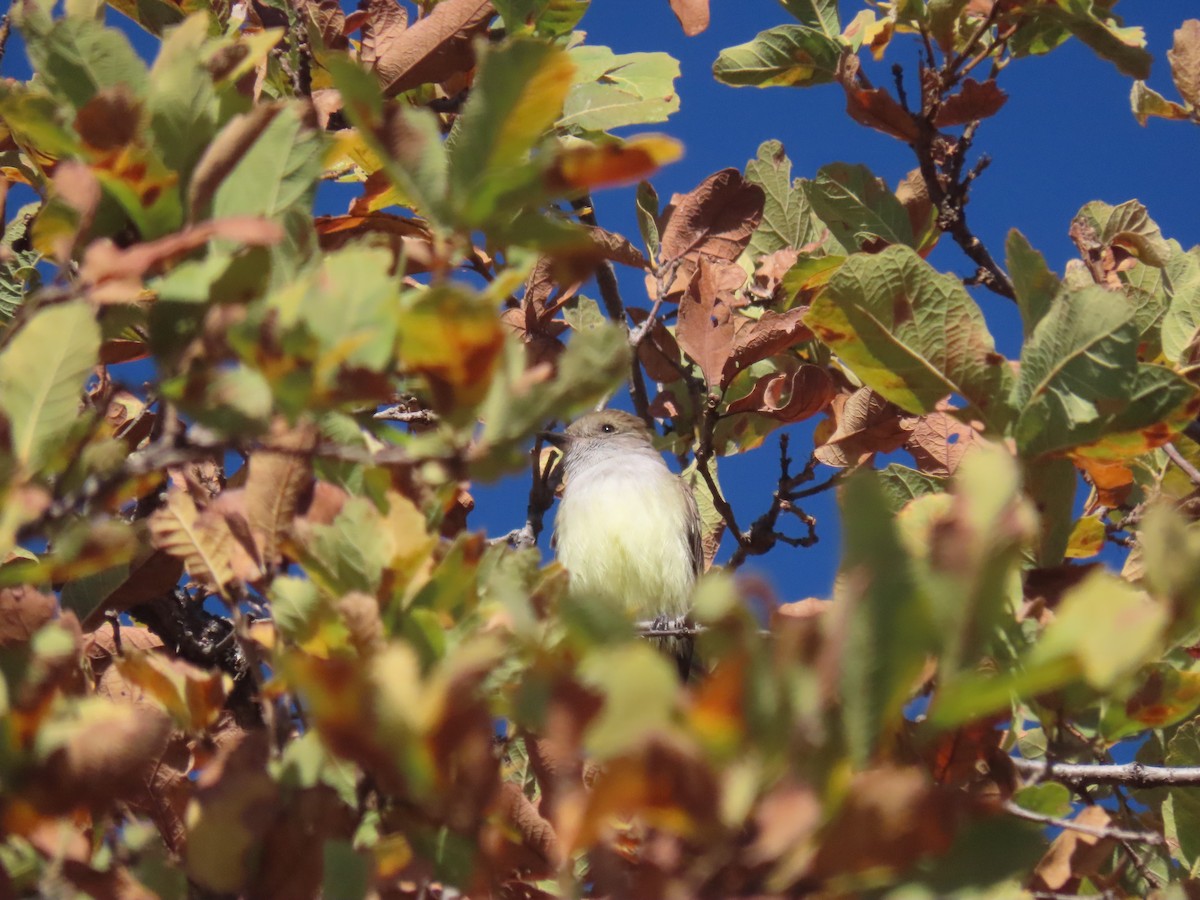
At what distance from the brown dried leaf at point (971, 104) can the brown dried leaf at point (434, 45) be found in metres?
1.42

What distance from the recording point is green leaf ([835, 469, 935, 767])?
3.03ft

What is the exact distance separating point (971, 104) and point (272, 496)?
2.64 meters

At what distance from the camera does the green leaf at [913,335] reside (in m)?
2.13

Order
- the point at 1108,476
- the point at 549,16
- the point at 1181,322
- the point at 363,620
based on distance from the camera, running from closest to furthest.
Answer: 1. the point at 363,620
2. the point at 1108,476
3. the point at 1181,322
4. the point at 549,16

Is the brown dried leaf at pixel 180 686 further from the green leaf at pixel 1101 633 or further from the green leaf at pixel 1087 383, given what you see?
the green leaf at pixel 1087 383

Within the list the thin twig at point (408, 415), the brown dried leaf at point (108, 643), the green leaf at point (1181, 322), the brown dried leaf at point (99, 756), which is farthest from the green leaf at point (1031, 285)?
the thin twig at point (408, 415)

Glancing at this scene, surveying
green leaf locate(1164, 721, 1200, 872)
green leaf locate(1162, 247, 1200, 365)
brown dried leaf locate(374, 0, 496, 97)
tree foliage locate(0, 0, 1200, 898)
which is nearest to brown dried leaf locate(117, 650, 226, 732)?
tree foliage locate(0, 0, 1200, 898)

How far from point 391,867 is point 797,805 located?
2.40 ft

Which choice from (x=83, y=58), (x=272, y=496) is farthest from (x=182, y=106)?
(x=272, y=496)

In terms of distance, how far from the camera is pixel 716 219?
12.2 feet

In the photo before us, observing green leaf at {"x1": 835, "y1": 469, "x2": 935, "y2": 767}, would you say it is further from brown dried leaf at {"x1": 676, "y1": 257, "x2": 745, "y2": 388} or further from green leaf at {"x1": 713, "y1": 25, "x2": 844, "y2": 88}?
green leaf at {"x1": 713, "y1": 25, "x2": 844, "y2": 88}

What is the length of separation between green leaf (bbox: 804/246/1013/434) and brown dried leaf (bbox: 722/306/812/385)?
4.00 feet

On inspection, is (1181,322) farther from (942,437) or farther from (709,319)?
(709,319)

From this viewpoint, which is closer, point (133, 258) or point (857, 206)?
point (133, 258)
